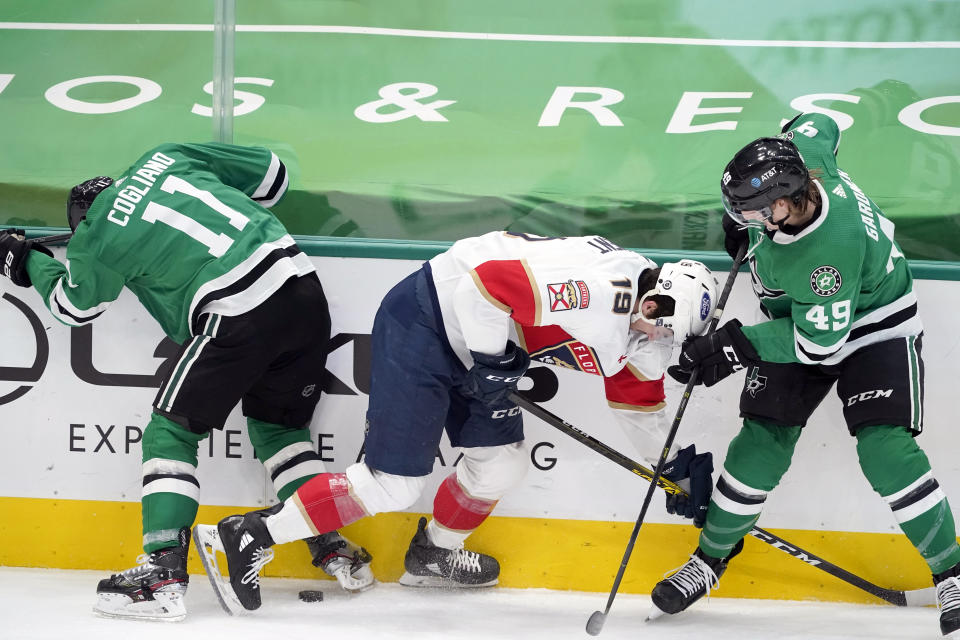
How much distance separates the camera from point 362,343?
2.79 meters

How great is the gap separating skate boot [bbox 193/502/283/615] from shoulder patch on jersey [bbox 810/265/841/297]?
1.40 meters

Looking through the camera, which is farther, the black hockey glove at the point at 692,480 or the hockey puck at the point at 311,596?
the hockey puck at the point at 311,596

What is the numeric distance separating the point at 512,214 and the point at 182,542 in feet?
4.34

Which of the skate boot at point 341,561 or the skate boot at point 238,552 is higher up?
the skate boot at point 238,552

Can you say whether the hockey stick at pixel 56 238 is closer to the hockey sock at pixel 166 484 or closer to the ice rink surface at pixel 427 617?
the hockey sock at pixel 166 484

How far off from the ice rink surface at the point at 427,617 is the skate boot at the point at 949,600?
0.15m

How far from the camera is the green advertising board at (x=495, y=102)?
9.57 ft

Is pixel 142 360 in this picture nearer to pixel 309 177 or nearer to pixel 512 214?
pixel 309 177

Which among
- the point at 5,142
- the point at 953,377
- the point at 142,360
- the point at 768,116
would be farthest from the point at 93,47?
the point at 953,377

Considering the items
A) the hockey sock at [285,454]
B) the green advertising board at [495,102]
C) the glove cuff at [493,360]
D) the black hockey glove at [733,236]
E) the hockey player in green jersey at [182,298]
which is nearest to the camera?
the glove cuff at [493,360]

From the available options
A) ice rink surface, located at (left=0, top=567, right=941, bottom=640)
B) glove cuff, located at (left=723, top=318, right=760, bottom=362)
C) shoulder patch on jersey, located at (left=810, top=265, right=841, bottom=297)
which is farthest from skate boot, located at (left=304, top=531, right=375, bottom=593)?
shoulder patch on jersey, located at (left=810, top=265, right=841, bottom=297)

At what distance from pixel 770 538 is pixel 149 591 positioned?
1.64 m

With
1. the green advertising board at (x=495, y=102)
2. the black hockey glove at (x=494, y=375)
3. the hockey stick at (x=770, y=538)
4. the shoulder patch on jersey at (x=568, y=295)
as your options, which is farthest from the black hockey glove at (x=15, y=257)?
the shoulder patch on jersey at (x=568, y=295)

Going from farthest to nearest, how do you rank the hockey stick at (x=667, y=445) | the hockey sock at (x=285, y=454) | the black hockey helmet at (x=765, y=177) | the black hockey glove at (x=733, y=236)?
1. the hockey sock at (x=285, y=454)
2. the black hockey glove at (x=733, y=236)
3. the hockey stick at (x=667, y=445)
4. the black hockey helmet at (x=765, y=177)
